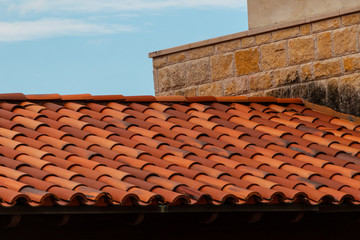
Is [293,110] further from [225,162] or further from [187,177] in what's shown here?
[187,177]

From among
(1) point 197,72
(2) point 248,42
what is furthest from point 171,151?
(1) point 197,72

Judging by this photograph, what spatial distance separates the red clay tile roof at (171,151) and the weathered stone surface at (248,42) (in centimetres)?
101

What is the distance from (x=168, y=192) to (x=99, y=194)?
0.61 metres

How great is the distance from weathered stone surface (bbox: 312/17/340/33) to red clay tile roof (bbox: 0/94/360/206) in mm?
949

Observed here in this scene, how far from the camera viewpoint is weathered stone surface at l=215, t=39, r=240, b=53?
9.54 meters

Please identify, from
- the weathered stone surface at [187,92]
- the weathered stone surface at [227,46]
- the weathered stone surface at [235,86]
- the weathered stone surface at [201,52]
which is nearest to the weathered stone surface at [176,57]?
the weathered stone surface at [201,52]

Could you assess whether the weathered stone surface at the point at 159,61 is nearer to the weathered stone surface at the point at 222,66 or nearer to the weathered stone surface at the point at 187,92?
the weathered stone surface at the point at 187,92

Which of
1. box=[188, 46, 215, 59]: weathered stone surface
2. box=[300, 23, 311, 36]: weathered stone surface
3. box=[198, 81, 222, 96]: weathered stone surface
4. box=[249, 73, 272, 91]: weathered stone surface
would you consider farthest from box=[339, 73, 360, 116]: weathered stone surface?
box=[188, 46, 215, 59]: weathered stone surface

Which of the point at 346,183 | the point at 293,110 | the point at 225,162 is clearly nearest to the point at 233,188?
the point at 225,162

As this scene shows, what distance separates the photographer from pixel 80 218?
15.0 ft

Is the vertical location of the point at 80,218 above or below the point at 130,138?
below

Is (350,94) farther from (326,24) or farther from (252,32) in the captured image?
(252,32)

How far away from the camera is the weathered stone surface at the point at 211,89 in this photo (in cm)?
967

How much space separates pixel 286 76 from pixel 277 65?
0.18m
